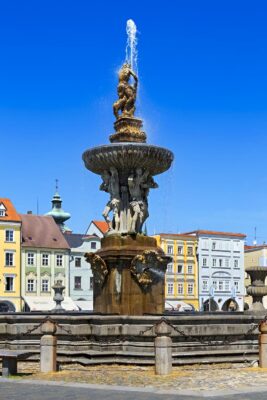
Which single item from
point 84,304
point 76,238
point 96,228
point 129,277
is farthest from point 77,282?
point 129,277

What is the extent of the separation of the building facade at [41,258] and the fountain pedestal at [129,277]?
54786mm

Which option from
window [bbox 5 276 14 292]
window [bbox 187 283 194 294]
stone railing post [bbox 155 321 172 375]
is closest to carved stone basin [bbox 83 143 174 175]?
stone railing post [bbox 155 321 172 375]

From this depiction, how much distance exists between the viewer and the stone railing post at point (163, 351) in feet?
45.1

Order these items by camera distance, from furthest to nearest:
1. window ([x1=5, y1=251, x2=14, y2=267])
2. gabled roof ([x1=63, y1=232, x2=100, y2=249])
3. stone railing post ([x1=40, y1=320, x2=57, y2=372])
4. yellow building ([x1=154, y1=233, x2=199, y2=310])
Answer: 1. yellow building ([x1=154, y1=233, x2=199, y2=310])
2. gabled roof ([x1=63, y1=232, x2=100, y2=249])
3. window ([x1=5, y1=251, x2=14, y2=267])
4. stone railing post ([x1=40, y1=320, x2=57, y2=372])

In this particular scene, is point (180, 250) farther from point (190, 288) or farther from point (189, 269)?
point (190, 288)

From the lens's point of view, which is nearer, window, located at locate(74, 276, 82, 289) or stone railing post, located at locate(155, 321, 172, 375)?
stone railing post, located at locate(155, 321, 172, 375)

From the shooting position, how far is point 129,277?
18.6 meters

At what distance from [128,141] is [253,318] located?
6.35m

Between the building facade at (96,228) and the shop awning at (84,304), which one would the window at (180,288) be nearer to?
the building facade at (96,228)

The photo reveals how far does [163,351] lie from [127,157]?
707 centimetres

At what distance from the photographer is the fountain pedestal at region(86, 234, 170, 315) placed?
18.6 metres

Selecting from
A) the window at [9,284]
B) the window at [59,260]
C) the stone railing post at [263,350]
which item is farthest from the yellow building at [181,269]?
the stone railing post at [263,350]

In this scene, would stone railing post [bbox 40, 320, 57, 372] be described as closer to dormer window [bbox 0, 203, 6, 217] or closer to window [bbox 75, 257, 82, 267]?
dormer window [bbox 0, 203, 6, 217]

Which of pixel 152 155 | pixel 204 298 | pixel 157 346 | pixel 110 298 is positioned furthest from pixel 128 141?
pixel 204 298
